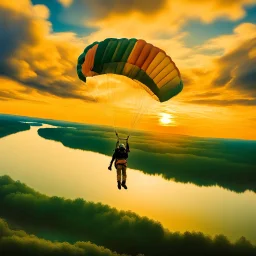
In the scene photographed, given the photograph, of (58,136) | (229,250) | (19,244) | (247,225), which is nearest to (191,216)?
(247,225)

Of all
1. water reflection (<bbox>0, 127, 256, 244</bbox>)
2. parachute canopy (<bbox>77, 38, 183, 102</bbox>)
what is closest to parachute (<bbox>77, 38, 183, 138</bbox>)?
parachute canopy (<bbox>77, 38, 183, 102</bbox>)

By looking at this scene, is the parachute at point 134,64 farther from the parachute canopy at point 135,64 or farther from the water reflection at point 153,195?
the water reflection at point 153,195

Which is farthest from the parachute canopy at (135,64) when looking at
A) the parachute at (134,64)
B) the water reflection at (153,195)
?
the water reflection at (153,195)

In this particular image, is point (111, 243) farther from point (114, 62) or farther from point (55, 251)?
point (114, 62)

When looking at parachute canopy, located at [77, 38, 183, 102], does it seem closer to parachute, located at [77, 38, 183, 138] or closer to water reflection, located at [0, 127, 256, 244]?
parachute, located at [77, 38, 183, 138]

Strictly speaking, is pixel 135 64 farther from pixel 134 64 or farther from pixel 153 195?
pixel 153 195

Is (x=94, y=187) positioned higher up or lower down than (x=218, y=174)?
lower down

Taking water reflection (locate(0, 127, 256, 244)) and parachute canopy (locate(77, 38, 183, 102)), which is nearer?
parachute canopy (locate(77, 38, 183, 102))
